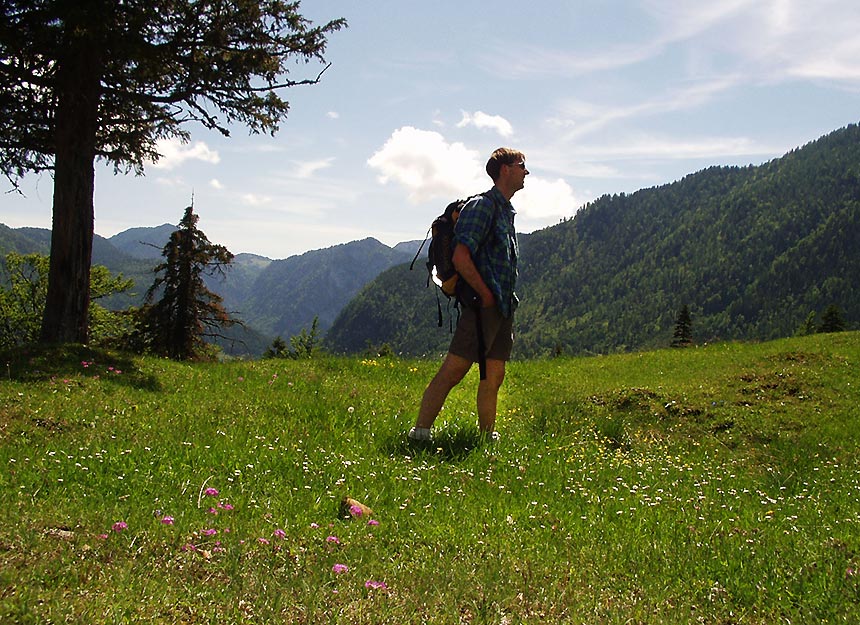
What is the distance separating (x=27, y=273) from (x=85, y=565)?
52774mm

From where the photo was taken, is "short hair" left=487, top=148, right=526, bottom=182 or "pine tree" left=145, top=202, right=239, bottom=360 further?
"pine tree" left=145, top=202, right=239, bottom=360

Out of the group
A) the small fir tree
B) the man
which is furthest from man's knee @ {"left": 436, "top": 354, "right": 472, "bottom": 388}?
the small fir tree

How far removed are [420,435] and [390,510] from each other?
1.95 meters

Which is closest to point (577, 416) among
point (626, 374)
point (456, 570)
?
point (456, 570)

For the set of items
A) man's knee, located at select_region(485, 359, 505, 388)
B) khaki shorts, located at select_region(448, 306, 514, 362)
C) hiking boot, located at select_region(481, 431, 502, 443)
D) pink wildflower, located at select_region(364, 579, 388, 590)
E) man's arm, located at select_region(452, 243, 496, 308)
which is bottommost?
pink wildflower, located at select_region(364, 579, 388, 590)

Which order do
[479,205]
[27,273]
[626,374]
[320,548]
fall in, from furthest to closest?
[27,273] → [626,374] → [479,205] → [320,548]

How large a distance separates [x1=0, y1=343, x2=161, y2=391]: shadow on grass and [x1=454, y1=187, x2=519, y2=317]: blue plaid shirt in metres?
5.11

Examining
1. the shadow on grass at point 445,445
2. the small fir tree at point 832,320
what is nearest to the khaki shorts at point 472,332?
the shadow on grass at point 445,445

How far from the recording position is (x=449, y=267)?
6.34 meters

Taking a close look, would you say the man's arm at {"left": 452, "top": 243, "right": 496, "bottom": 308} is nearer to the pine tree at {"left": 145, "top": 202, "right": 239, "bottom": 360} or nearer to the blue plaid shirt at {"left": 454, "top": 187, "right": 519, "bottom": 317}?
the blue plaid shirt at {"left": 454, "top": 187, "right": 519, "bottom": 317}

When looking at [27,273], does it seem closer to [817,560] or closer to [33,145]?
[33,145]

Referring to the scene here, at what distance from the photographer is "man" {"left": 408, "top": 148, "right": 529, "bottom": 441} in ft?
20.3

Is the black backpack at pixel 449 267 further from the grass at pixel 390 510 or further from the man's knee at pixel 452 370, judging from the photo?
the grass at pixel 390 510

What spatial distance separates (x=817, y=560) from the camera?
146 inches
